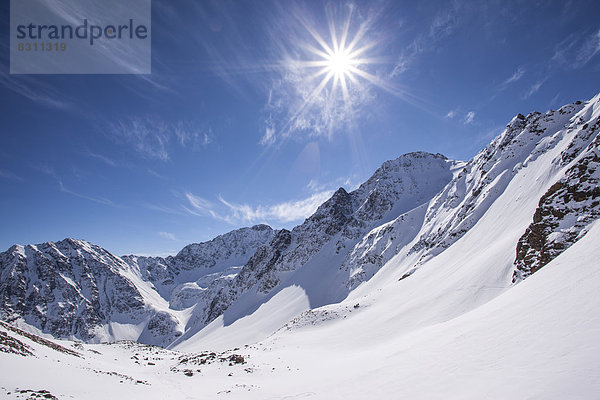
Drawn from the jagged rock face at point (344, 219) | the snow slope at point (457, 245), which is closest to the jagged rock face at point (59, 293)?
the jagged rock face at point (344, 219)

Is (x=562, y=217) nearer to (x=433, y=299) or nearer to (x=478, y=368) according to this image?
(x=433, y=299)

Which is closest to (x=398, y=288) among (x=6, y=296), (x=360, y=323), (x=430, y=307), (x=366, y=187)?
(x=360, y=323)

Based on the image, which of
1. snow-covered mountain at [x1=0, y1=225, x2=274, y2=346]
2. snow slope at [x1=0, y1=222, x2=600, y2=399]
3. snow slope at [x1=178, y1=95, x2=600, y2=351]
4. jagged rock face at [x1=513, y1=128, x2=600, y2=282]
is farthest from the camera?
snow-covered mountain at [x1=0, y1=225, x2=274, y2=346]

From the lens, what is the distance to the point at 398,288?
1690 inches

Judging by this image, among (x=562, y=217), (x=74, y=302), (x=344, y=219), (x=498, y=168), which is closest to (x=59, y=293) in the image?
(x=74, y=302)

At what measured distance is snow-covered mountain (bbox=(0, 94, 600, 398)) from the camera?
30.7ft

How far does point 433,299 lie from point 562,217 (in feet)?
49.7

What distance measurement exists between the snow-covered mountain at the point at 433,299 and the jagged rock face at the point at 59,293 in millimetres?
106996

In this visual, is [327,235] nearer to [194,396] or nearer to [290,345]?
[290,345]

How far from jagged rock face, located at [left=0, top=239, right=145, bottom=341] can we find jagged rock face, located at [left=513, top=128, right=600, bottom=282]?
222 meters

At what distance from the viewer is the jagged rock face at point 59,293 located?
160 metres

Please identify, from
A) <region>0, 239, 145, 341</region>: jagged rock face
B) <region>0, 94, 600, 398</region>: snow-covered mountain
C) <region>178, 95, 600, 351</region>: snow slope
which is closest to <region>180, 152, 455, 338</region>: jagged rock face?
<region>0, 94, 600, 398</region>: snow-covered mountain

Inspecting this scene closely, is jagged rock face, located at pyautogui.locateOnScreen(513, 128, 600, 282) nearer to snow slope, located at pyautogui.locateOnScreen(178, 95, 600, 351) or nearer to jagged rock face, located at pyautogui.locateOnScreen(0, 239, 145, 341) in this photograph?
snow slope, located at pyautogui.locateOnScreen(178, 95, 600, 351)

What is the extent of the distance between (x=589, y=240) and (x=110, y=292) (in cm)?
25061
